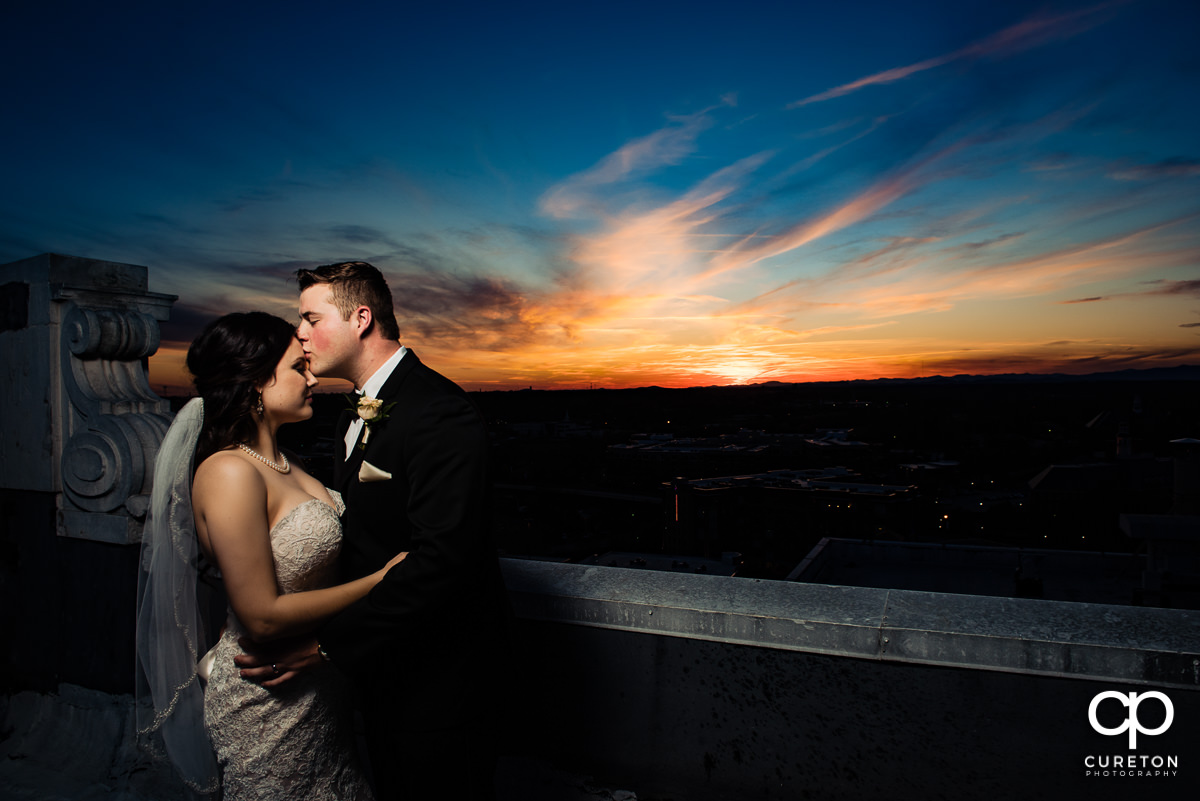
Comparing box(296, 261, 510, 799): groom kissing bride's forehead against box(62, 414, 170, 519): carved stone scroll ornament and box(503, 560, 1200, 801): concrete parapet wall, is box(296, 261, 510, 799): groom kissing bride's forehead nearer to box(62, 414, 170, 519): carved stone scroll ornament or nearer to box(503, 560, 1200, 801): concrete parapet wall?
box(503, 560, 1200, 801): concrete parapet wall

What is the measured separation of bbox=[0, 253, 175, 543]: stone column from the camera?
10.3 ft

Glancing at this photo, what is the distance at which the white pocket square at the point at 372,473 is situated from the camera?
5.65 feet

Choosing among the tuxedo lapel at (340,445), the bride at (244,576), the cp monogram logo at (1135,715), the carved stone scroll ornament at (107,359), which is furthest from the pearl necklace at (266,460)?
the cp monogram logo at (1135,715)

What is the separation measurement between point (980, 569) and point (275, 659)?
97.0ft

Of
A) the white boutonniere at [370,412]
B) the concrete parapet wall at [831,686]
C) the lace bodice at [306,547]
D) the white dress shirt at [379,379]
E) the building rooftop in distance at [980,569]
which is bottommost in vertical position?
the building rooftop in distance at [980,569]

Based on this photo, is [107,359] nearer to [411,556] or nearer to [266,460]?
[266,460]

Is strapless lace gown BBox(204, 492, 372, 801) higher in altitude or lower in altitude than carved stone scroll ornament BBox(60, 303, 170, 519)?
lower

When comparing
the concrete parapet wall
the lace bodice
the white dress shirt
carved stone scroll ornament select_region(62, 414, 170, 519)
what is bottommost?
the concrete parapet wall

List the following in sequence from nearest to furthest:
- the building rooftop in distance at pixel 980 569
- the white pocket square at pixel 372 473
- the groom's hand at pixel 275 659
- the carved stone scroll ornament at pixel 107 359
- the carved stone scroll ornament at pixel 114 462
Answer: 1. the white pocket square at pixel 372 473
2. the groom's hand at pixel 275 659
3. the carved stone scroll ornament at pixel 114 462
4. the carved stone scroll ornament at pixel 107 359
5. the building rooftop in distance at pixel 980 569

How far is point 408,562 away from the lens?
62.2 inches

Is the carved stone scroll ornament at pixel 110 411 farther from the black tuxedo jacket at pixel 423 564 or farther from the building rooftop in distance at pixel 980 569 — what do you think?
the building rooftop in distance at pixel 980 569

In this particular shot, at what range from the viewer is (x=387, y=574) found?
162 cm

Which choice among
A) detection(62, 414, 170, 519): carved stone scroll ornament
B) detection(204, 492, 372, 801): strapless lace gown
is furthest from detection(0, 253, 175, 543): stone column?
detection(204, 492, 372, 801): strapless lace gown

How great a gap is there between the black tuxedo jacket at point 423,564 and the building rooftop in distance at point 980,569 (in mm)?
23267
